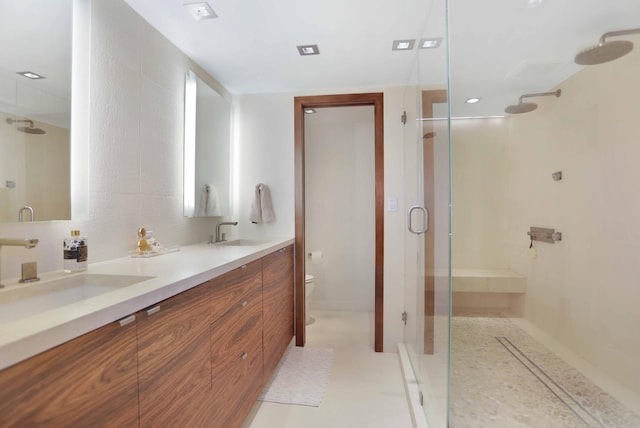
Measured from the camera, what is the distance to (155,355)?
0.93m

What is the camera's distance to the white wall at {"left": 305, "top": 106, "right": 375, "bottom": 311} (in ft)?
12.0

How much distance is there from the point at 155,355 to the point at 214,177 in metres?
1.68

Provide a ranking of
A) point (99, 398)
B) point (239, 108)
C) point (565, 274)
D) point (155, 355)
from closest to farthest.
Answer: point (99, 398)
point (155, 355)
point (565, 274)
point (239, 108)

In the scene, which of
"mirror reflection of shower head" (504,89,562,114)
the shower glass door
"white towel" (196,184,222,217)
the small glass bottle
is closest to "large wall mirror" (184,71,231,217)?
"white towel" (196,184,222,217)

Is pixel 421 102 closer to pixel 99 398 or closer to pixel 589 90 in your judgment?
pixel 589 90

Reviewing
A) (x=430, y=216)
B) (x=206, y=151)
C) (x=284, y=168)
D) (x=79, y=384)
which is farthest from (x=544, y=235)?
(x=206, y=151)

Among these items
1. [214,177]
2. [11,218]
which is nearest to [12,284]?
[11,218]

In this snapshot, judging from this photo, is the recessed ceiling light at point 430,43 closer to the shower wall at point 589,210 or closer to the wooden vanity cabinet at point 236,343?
the shower wall at point 589,210

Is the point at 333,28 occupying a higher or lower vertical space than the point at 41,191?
higher

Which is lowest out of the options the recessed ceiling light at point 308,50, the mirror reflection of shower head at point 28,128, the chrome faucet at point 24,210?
the chrome faucet at point 24,210

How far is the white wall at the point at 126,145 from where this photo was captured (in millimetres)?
1367

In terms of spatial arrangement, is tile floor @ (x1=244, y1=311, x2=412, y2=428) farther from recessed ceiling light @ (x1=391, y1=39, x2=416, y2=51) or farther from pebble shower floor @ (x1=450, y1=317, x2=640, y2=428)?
recessed ceiling light @ (x1=391, y1=39, x2=416, y2=51)

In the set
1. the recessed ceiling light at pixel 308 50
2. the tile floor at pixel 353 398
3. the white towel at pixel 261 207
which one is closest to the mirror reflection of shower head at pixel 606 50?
the recessed ceiling light at pixel 308 50

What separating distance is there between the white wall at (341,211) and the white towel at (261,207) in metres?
1.10
